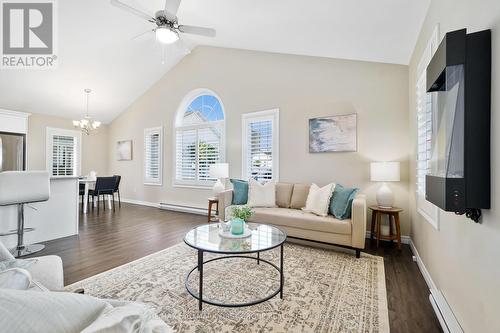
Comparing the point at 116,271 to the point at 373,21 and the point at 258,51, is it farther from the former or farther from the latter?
the point at 258,51

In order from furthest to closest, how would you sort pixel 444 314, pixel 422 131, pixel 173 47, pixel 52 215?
pixel 173 47 < pixel 52 215 < pixel 422 131 < pixel 444 314

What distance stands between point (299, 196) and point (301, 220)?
0.68 metres

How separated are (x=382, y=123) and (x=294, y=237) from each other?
7.25 ft

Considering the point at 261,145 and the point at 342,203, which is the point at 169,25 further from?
the point at 342,203

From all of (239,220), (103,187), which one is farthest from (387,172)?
(103,187)

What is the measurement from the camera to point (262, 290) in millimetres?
2146

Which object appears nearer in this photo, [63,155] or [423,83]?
[423,83]

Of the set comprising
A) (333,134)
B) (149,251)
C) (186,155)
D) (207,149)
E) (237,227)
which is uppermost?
(333,134)

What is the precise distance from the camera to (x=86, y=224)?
4.56 meters

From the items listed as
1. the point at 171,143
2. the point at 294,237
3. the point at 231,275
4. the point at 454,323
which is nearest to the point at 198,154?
the point at 171,143

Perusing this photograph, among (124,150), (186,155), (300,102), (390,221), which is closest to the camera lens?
(390,221)

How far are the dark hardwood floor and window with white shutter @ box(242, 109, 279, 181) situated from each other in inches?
62.3

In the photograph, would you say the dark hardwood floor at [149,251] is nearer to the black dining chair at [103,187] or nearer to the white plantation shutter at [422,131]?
the black dining chair at [103,187]

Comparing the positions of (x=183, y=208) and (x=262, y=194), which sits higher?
(x=262, y=194)
